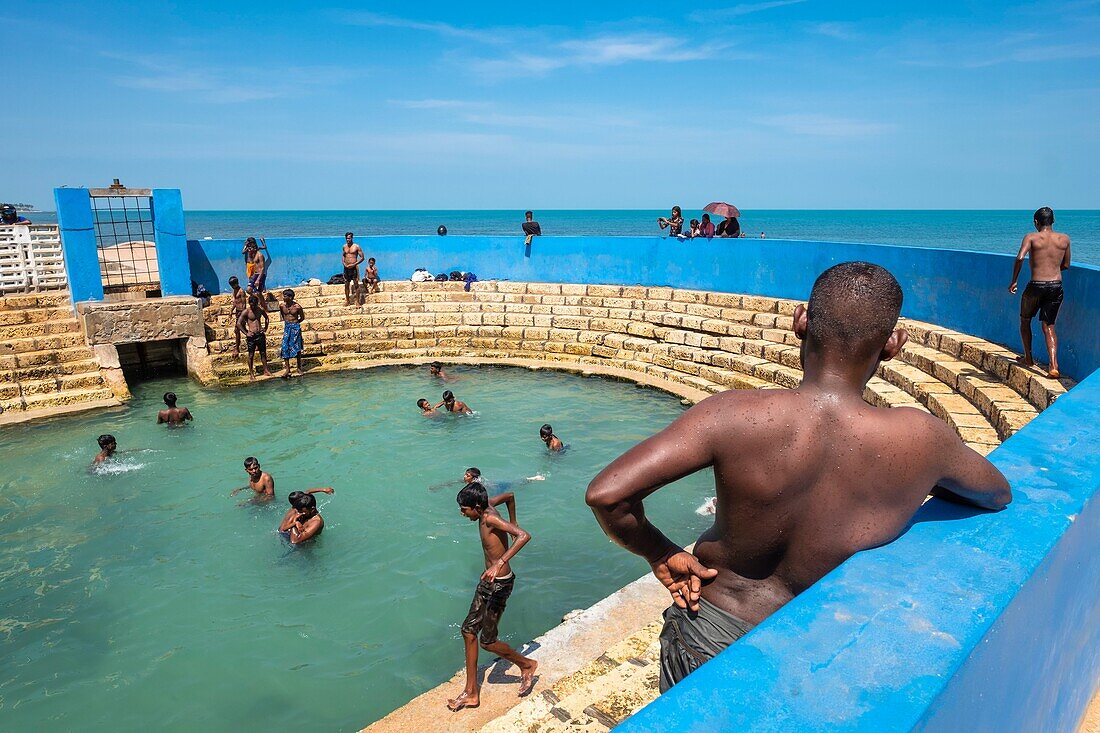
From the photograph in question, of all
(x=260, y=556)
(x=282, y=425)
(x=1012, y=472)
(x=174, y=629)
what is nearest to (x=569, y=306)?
(x=282, y=425)

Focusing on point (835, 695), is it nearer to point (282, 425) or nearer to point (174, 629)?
point (174, 629)

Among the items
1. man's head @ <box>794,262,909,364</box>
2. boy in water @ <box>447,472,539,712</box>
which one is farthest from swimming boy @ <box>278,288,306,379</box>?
man's head @ <box>794,262,909,364</box>

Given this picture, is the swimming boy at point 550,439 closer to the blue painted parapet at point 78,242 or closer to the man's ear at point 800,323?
the man's ear at point 800,323

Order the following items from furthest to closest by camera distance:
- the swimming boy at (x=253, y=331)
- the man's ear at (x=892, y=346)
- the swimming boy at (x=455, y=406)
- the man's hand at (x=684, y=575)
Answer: the swimming boy at (x=253, y=331) → the swimming boy at (x=455, y=406) → the man's hand at (x=684, y=575) → the man's ear at (x=892, y=346)

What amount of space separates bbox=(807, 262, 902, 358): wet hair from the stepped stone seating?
13.1 metres

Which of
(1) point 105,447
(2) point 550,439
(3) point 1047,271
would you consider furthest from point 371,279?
(3) point 1047,271

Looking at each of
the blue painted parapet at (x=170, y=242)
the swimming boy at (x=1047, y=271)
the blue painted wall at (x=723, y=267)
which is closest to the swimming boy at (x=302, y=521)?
the swimming boy at (x=1047, y=271)

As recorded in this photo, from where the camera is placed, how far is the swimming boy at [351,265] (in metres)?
15.5

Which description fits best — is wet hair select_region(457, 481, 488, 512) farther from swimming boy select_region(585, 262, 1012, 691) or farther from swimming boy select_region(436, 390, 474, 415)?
swimming boy select_region(436, 390, 474, 415)

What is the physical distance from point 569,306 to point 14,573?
10931 millimetres

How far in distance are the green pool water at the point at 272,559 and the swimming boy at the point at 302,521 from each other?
0.45ft

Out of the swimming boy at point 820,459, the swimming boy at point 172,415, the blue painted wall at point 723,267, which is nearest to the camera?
the swimming boy at point 820,459

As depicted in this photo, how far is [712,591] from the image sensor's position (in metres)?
2.04

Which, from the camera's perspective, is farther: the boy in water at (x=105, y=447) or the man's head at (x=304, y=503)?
the boy in water at (x=105, y=447)
